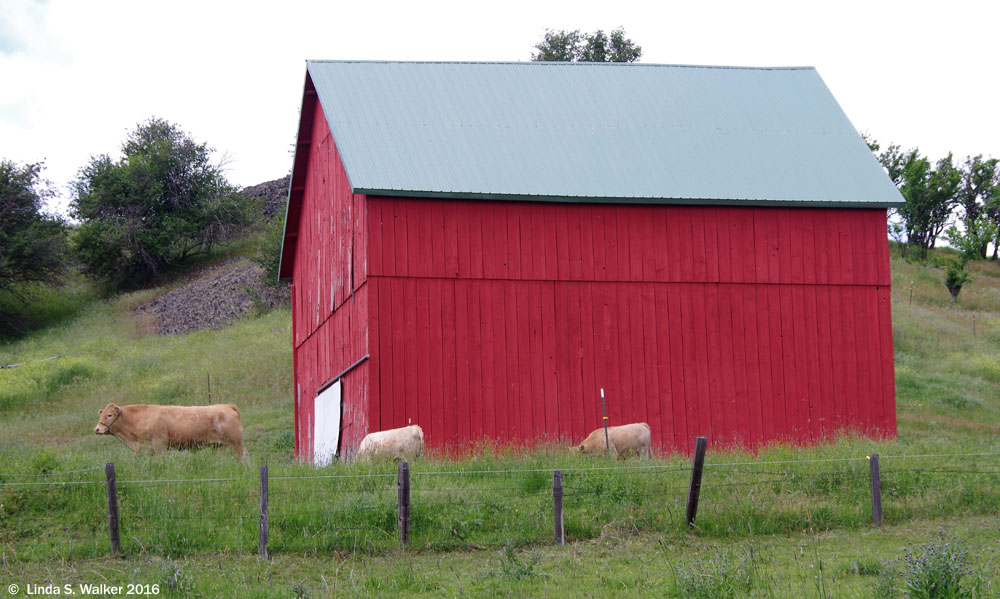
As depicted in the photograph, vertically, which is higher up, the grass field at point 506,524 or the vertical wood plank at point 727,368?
the vertical wood plank at point 727,368

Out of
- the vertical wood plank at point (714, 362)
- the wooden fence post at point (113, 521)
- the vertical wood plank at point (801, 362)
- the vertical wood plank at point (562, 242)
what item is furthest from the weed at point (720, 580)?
the vertical wood plank at point (801, 362)

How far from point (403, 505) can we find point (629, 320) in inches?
327

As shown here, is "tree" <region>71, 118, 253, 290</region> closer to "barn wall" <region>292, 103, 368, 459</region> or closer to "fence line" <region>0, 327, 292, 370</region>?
"fence line" <region>0, 327, 292, 370</region>

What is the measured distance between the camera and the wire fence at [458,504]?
36.4ft

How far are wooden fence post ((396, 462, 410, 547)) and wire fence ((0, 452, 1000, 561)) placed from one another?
19 millimetres

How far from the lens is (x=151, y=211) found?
56.8 meters

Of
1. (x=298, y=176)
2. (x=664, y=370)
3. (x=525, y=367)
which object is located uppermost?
(x=298, y=176)

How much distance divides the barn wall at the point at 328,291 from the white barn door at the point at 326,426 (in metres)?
0.36

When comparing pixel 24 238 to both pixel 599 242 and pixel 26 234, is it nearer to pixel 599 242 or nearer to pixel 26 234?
pixel 26 234

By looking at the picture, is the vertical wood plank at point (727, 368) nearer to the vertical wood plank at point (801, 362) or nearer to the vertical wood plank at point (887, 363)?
the vertical wood plank at point (801, 362)

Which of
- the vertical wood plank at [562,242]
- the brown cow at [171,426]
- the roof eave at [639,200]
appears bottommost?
the brown cow at [171,426]

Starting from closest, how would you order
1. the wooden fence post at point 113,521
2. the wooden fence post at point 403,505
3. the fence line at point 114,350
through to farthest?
the wooden fence post at point 113,521 → the wooden fence post at point 403,505 → the fence line at point 114,350

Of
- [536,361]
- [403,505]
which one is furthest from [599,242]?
[403,505]

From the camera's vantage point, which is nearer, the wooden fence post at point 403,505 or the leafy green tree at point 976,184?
the wooden fence post at point 403,505
